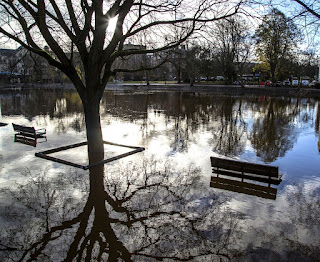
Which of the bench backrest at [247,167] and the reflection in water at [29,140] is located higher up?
the bench backrest at [247,167]

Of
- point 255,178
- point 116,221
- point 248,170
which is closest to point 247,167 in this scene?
point 248,170

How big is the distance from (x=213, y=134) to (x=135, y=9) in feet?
23.1

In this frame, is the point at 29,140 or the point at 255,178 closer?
the point at 255,178

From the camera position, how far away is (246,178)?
782 centimetres

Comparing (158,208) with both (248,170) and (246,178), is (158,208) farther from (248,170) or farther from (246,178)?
(246,178)

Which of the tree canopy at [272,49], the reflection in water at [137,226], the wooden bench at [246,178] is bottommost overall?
the reflection in water at [137,226]

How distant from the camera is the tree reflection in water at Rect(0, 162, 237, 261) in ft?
15.7

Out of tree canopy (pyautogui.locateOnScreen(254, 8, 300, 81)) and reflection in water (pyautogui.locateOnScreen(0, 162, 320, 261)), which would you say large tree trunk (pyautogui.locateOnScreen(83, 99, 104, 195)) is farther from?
tree canopy (pyautogui.locateOnScreen(254, 8, 300, 81))

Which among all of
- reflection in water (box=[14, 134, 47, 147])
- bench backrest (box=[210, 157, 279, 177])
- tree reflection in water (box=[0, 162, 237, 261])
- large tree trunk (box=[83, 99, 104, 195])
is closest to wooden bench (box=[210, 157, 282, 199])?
bench backrest (box=[210, 157, 279, 177])

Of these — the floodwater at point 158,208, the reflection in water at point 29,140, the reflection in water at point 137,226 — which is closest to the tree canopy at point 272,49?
the floodwater at point 158,208

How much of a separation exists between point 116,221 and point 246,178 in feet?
12.7

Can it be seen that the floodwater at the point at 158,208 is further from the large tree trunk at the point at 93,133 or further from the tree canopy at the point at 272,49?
the tree canopy at the point at 272,49

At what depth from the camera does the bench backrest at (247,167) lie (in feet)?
23.7

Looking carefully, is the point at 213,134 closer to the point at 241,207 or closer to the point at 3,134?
the point at 241,207
